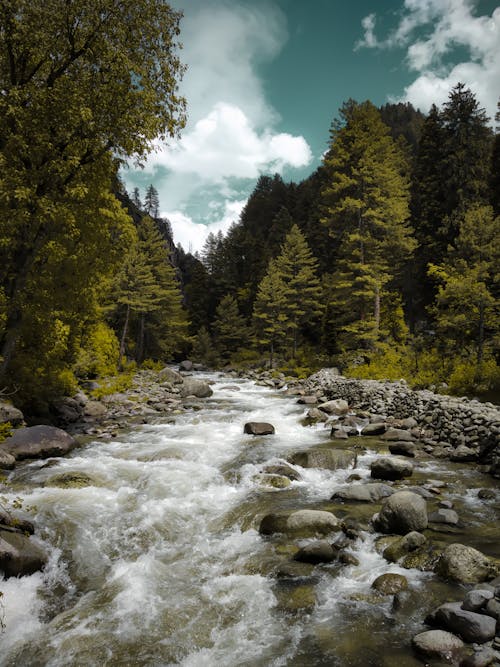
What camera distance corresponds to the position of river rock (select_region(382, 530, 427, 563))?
6188mm

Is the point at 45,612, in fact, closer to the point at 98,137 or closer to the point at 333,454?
the point at 333,454

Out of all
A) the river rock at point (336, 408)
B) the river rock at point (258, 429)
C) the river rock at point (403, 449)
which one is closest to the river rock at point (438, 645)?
the river rock at point (403, 449)

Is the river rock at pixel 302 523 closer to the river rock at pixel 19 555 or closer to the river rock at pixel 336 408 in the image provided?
the river rock at pixel 19 555

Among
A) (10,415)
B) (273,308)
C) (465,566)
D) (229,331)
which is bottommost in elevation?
(465,566)

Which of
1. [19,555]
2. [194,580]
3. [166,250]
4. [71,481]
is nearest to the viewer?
[19,555]

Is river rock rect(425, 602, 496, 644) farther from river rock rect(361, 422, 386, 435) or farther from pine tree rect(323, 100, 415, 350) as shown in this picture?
pine tree rect(323, 100, 415, 350)

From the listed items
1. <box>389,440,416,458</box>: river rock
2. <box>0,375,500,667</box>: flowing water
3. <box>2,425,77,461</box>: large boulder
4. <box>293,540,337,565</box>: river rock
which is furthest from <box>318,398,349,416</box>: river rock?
<box>293,540,337,565</box>: river rock

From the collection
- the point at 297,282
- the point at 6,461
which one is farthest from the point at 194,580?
the point at 297,282

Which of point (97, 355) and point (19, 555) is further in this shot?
point (97, 355)

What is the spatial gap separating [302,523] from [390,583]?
205cm

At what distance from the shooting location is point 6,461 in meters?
10.1

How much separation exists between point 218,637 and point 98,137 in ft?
30.5

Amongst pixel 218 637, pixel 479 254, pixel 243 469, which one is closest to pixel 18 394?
pixel 243 469

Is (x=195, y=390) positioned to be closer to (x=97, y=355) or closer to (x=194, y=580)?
(x=97, y=355)
